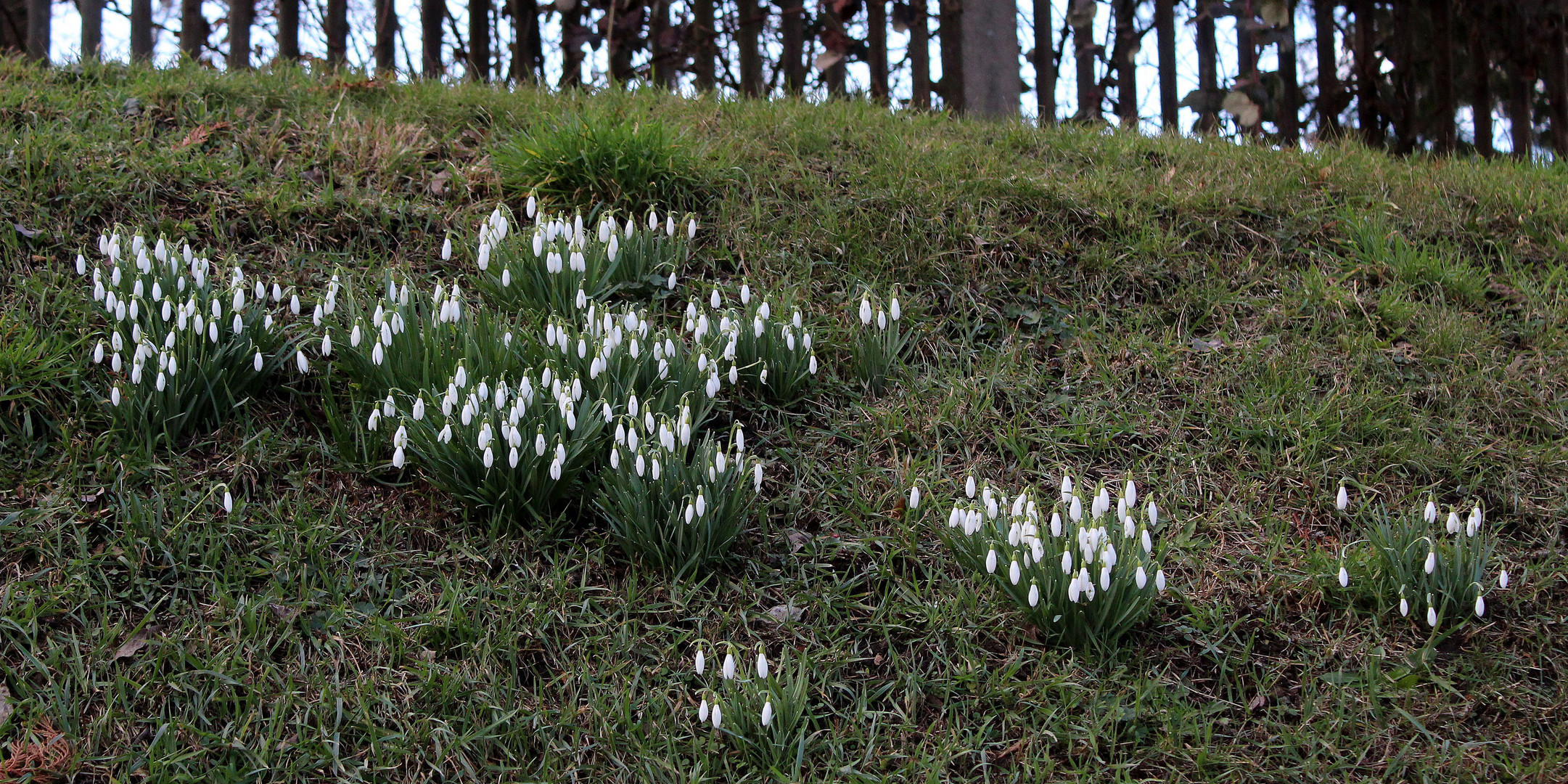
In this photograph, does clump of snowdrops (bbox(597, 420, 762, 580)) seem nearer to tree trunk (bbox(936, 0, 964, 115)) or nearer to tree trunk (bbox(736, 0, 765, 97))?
tree trunk (bbox(936, 0, 964, 115))

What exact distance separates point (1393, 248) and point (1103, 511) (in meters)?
2.67

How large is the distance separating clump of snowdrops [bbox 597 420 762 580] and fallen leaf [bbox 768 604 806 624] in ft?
0.71

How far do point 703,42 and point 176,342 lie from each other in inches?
206

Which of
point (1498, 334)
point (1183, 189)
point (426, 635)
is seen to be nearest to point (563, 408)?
point (426, 635)

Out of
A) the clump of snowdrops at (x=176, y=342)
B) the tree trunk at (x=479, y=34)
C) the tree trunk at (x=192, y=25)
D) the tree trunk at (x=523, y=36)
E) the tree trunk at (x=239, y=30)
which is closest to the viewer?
the clump of snowdrops at (x=176, y=342)

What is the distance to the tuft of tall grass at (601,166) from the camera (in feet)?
14.2

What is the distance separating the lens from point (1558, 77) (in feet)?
31.1

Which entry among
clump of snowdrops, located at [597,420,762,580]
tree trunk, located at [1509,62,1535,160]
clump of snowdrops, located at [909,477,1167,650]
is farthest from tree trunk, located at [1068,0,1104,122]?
clump of snowdrops, located at [597,420,762,580]

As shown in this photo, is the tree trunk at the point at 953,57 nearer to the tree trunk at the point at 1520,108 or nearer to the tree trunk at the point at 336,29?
the tree trunk at the point at 336,29

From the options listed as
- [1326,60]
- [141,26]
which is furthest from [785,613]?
[1326,60]

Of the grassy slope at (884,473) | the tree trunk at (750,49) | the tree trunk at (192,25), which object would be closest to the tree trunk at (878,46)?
the tree trunk at (750,49)

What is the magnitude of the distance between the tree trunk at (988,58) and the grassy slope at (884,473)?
0.88 meters

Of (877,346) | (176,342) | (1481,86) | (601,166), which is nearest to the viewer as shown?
(176,342)

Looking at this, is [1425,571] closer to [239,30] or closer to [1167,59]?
[1167,59]
